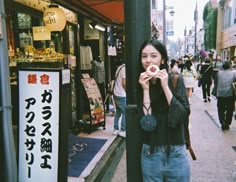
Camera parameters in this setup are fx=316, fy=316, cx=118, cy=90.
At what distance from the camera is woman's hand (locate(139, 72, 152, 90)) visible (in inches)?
94.2

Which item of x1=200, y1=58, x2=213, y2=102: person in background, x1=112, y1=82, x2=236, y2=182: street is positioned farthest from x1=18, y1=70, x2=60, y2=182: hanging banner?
x1=200, y1=58, x2=213, y2=102: person in background

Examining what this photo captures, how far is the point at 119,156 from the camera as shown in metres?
6.64

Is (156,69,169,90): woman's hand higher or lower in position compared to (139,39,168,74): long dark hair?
lower

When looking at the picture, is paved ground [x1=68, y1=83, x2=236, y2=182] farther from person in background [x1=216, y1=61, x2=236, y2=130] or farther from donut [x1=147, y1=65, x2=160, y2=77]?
donut [x1=147, y1=65, x2=160, y2=77]

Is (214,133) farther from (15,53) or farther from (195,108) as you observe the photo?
(15,53)

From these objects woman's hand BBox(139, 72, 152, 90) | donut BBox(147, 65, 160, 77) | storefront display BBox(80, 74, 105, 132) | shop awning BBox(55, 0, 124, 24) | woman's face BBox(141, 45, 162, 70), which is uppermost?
shop awning BBox(55, 0, 124, 24)

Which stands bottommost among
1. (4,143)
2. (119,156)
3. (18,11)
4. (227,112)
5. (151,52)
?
(119,156)

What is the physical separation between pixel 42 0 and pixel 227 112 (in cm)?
571

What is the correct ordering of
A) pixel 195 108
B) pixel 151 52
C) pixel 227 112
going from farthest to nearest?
pixel 195 108, pixel 227 112, pixel 151 52

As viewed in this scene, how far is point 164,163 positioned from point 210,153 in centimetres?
453

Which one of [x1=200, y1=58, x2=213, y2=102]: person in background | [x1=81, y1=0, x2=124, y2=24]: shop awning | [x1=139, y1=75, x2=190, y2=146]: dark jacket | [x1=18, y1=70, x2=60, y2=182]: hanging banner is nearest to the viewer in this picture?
[x1=139, y1=75, x2=190, y2=146]: dark jacket

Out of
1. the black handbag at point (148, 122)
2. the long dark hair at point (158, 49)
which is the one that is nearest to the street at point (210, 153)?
the black handbag at point (148, 122)

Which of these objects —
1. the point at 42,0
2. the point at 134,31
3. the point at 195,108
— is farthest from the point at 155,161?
the point at 195,108

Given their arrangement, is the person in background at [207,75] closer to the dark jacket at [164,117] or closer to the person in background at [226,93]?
the person in background at [226,93]
